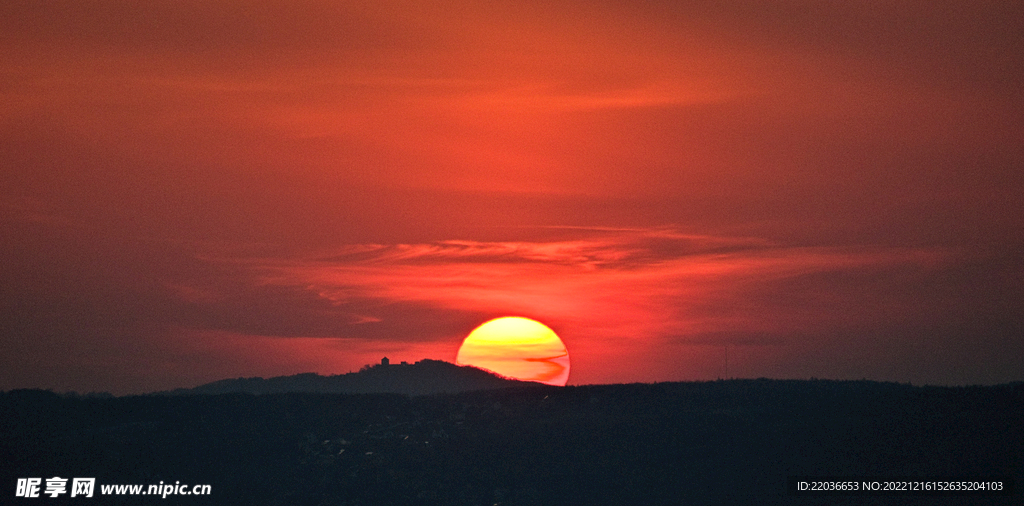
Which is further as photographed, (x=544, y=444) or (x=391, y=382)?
(x=391, y=382)

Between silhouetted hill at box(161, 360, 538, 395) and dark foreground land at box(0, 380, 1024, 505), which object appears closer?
dark foreground land at box(0, 380, 1024, 505)

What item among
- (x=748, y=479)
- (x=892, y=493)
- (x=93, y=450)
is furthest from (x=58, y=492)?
(x=892, y=493)

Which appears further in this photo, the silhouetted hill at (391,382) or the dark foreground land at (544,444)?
the silhouetted hill at (391,382)

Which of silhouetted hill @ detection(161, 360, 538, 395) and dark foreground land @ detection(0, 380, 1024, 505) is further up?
silhouetted hill @ detection(161, 360, 538, 395)

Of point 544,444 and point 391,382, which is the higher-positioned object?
point 391,382

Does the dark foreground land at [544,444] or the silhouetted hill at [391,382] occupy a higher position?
the silhouetted hill at [391,382]
